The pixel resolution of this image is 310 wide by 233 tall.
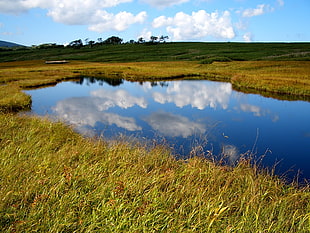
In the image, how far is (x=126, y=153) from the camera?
8805 mm

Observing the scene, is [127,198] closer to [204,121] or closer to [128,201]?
[128,201]

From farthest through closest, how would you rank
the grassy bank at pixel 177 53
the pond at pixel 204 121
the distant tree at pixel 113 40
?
the distant tree at pixel 113 40
the grassy bank at pixel 177 53
the pond at pixel 204 121

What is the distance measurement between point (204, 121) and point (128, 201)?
13.4m

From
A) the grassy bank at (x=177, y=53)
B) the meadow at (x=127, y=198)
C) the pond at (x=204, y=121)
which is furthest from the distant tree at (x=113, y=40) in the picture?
the meadow at (x=127, y=198)

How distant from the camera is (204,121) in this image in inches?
722

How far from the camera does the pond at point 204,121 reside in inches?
480

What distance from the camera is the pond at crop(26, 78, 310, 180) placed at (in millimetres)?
12180

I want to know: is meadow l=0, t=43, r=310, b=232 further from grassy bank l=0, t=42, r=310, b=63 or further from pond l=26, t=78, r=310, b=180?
grassy bank l=0, t=42, r=310, b=63

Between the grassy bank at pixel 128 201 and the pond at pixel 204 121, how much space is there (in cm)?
240

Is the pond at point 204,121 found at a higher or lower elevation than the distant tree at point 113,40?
lower

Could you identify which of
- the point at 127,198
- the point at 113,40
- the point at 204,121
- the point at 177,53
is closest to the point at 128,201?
the point at 127,198

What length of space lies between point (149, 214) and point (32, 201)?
2.42 metres

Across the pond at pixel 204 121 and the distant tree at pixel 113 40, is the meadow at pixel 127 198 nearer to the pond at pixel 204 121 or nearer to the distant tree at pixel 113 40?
the pond at pixel 204 121

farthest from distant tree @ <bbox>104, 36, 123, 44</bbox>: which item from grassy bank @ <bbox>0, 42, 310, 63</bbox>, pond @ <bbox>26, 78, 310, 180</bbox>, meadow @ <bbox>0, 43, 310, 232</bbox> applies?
meadow @ <bbox>0, 43, 310, 232</bbox>
